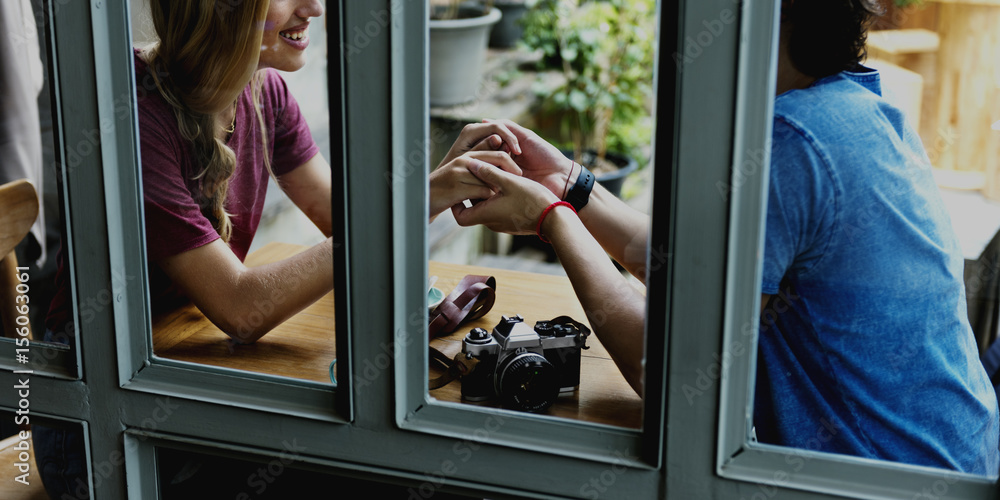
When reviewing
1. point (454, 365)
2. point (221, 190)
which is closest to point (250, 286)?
point (221, 190)

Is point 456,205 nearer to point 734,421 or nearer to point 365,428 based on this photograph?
point 365,428

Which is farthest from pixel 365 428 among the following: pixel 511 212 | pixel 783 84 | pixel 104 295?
pixel 783 84

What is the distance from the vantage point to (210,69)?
1.48m

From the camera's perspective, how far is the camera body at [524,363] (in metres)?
1.19

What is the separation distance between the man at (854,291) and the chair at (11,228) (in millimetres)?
973

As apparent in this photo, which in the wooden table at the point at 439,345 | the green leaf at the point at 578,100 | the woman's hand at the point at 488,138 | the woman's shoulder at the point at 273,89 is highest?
→ the woman's shoulder at the point at 273,89

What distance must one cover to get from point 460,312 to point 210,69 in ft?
1.82

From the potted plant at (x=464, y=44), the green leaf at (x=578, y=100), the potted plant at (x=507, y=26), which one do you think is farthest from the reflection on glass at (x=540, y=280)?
the potted plant at (x=507, y=26)

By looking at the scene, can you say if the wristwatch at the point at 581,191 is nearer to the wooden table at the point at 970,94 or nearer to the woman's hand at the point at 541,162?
the woman's hand at the point at 541,162

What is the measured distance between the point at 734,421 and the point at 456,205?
59 cm

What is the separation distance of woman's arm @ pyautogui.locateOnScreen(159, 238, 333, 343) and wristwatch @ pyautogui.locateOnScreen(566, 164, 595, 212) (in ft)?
1.28

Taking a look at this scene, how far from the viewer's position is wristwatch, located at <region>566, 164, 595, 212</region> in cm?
150

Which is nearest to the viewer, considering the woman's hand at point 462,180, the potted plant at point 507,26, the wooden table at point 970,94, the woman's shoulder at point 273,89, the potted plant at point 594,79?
the woman's hand at point 462,180

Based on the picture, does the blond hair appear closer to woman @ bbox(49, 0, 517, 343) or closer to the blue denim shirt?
woman @ bbox(49, 0, 517, 343)
